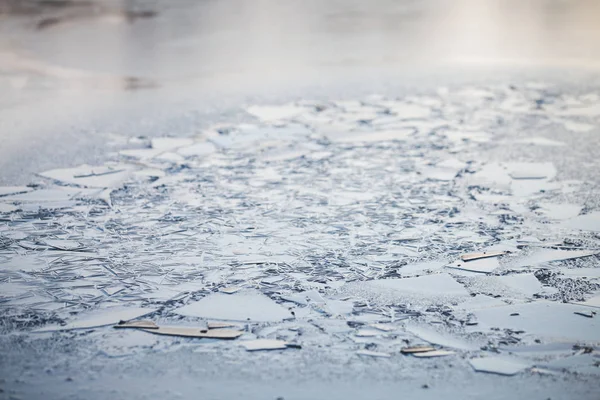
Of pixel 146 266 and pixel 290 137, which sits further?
pixel 290 137

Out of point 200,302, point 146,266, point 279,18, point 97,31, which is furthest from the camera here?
point 279,18

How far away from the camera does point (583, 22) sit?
26.0ft

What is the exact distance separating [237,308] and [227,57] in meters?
4.45

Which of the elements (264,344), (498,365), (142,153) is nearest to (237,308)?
(264,344)

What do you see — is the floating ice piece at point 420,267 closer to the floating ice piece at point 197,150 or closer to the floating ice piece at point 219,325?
the floating ice piece at point 219,325

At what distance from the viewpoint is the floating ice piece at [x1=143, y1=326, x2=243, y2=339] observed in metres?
2.31

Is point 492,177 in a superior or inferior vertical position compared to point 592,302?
superior

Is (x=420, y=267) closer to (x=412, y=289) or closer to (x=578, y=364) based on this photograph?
(x=412, y=289)

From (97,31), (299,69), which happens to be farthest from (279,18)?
(299,69)

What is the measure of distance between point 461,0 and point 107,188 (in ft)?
23.5

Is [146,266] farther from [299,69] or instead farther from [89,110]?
[299,69]

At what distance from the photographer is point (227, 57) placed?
21.7 feet

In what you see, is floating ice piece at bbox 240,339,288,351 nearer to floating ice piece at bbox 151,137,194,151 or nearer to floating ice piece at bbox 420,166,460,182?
floating ice piece at bbox 420,166,460,182

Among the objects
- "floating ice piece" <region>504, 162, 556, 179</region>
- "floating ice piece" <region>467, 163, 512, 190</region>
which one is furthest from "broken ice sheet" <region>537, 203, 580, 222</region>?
"floating ice piece" <region>504, 162, 556, 179</region>
